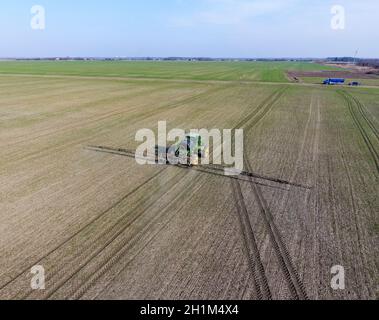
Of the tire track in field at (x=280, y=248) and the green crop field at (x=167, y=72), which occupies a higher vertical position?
the green crop field at (x=167, y=72)

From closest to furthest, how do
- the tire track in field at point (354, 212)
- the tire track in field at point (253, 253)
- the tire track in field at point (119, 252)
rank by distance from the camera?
the tire track in field at point (119, 252) → the tire track in field at point (253, 253) → the tire track in field at point (354, 212)

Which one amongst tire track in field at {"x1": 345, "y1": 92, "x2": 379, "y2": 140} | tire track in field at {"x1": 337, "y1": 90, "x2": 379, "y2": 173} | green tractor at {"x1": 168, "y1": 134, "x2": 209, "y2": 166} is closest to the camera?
green tractor at {"x1": 168, "y1": 134, "x2": 209, "y2": 166}

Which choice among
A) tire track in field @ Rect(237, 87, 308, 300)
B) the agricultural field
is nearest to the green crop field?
the agricultural field

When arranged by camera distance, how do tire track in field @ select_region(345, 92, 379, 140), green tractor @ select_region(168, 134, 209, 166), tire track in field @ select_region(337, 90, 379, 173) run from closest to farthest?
1. green tractor @ select_region(168, 134, 209, 166)
2. tire track in field @ select_region(337, 90, 379, 173)
3. tire track in field @ select_region(345, 92, 379, 140)

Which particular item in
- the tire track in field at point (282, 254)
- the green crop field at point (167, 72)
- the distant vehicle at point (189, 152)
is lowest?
the tire track in field at point (282, 254)

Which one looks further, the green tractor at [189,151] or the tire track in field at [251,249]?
the green tractor at [189,151]

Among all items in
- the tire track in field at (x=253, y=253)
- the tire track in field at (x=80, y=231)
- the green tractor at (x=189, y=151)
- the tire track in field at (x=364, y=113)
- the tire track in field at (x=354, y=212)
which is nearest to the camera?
the tire track in field at (x=253, y=253)

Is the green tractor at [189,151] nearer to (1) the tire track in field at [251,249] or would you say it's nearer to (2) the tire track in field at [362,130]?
(1) the tire track in field at [251,249]

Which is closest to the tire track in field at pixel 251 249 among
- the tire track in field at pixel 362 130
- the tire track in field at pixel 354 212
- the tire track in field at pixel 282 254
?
the tire track in field at pixel 282 254

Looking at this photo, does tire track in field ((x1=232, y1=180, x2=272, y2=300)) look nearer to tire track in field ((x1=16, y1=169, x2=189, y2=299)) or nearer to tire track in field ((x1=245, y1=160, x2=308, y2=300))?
tire track in field ((x1=245, y1=160, x2=308, y2=300))

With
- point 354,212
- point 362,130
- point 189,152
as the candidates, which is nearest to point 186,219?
point 189,152

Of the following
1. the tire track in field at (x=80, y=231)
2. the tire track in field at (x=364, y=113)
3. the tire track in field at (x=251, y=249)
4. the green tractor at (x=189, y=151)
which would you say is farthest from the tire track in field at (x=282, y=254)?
the tire track in field at (x=364, y=113)
